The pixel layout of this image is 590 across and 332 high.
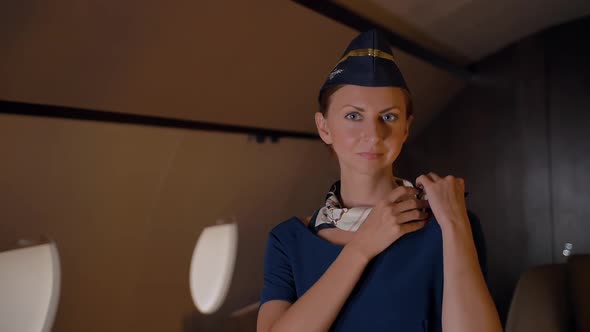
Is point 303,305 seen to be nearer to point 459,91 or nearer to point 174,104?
point 174,104

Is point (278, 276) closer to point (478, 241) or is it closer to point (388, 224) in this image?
point (388, 224)

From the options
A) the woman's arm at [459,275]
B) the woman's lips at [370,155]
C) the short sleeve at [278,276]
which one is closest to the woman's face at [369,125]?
the woman's lips at [370,155]

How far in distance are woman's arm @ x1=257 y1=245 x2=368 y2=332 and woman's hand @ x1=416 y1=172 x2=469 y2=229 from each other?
0.16m

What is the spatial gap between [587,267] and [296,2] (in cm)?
200

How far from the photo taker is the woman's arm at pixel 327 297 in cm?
87

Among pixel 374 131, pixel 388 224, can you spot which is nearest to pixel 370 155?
pixel 374 131

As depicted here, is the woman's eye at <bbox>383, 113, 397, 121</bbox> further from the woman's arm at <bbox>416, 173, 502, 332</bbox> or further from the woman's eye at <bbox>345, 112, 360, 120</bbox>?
the woman's arm at <bbox>416, 173, 502, 332</bbox>

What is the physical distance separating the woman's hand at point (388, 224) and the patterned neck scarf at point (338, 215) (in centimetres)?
9

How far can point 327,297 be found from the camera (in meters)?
0.87

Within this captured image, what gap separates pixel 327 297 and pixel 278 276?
6.4 inches

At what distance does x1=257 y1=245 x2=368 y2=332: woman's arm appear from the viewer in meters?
0.87

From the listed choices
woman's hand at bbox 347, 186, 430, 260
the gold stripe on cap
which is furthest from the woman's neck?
the gold stripe on cap

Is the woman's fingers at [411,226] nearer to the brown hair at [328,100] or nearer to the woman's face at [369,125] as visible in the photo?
the woman's face at [369,125]

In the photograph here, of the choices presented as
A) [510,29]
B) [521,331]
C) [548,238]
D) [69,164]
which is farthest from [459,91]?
[69,164]
